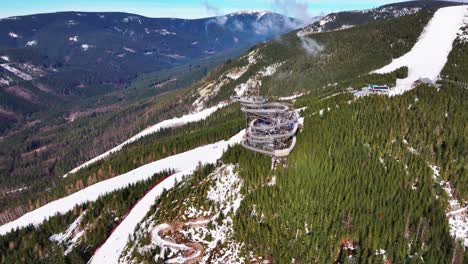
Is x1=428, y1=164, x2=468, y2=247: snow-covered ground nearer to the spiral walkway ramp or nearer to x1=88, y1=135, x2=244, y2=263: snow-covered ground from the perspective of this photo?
the spiral walkway ramp

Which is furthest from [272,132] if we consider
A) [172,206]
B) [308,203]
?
[172,206]

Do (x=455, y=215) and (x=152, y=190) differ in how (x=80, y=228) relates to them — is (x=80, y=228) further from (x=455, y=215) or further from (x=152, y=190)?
(x=455, y=215)

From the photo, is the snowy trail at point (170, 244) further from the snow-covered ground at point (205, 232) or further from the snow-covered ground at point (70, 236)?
the snow-covered ground at point (70, 236)

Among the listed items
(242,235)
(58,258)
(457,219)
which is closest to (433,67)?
(457,219)

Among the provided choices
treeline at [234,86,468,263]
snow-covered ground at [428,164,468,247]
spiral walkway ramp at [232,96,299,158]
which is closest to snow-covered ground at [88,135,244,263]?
spiral walkway ramp at [232,96,299,158]

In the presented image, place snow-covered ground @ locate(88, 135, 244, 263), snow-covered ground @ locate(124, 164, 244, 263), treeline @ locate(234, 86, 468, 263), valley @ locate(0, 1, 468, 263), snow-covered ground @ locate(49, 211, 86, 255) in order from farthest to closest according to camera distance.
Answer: snow-covered ground @ locate(49, 211, 86, 255) → snow-covered ground @ locate(88, 135, 244, 263) → snow-covered ground @ locate(124, 164, 244, 263) → valley @ locate(0, 1, 468, 263) → treeline @ locate(234, 86, 468, 263)

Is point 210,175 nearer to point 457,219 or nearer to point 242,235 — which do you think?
point 242,235
